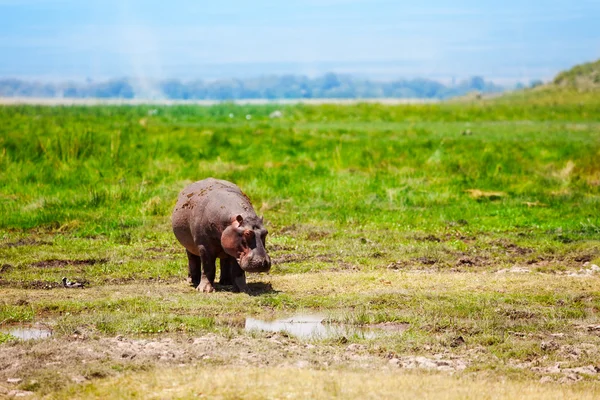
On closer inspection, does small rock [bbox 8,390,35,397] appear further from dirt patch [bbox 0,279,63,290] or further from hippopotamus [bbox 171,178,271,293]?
dirt patch [bbox 0,279,63,290]

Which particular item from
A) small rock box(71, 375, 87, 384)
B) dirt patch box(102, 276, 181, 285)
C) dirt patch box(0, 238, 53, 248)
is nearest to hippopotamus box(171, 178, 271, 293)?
dirt patch box(102, 276, 181, 285)

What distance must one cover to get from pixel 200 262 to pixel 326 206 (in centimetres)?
746

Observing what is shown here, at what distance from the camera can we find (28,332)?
36.0ft

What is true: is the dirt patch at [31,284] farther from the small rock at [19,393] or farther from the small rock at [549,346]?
the small rock at [549,346]

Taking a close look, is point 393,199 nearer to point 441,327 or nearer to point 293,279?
point 293,279

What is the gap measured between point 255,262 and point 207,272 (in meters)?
1.15

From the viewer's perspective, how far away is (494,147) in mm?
29672

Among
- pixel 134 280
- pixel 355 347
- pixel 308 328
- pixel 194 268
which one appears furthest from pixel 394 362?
pixel 134 280

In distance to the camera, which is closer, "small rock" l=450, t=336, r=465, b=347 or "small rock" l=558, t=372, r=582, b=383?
"small rock" l=558, t=372, r=582, b=383

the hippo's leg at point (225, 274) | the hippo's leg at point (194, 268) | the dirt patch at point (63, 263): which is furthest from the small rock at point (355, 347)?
the dirt patch at point (63, 263)

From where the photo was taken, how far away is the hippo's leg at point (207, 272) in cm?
1323

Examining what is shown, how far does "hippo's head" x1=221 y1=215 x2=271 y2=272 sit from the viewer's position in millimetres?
12469

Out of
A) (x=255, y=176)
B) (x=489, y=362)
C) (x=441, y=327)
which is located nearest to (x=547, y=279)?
(x=441, y=327)

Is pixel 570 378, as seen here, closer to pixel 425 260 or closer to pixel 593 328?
pixel 593 328
